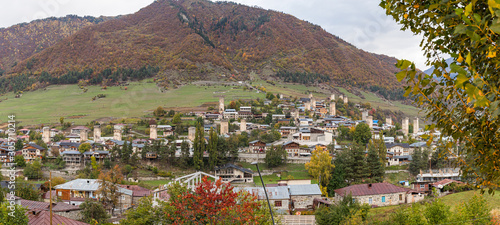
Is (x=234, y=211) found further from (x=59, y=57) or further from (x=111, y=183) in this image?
(x=59, y=57)

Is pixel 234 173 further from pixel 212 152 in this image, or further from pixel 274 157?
pixel 274 157

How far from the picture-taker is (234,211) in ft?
37.5

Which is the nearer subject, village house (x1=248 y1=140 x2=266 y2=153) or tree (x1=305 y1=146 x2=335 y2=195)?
tree (x1=305 y1=146 x2=335 y2=195)

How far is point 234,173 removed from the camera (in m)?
42.5

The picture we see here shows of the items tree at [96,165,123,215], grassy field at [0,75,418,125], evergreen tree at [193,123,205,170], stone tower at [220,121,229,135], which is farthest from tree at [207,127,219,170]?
grassy field at [0,75,418,125]

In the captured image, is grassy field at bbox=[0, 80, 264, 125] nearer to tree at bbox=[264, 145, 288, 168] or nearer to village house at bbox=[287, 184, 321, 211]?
tree at bbox=[264, 145, 288, 168]

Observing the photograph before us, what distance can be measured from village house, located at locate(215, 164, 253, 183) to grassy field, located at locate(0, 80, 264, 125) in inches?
1472

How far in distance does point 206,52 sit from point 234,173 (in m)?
112

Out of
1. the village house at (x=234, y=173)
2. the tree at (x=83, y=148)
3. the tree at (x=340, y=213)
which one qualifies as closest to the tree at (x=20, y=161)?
the tree at (x=83, y=148)

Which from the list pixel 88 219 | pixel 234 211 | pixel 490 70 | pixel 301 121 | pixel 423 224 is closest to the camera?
pixel 490 70

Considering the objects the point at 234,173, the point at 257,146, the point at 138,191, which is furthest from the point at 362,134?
the point at 138,191

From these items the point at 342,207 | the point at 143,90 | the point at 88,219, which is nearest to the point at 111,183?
the point at 88,219

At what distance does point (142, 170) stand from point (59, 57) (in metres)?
118

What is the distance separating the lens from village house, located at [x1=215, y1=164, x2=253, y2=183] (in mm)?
41969
